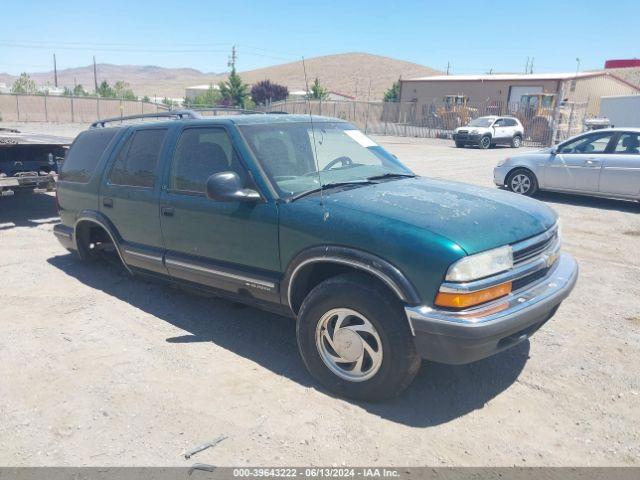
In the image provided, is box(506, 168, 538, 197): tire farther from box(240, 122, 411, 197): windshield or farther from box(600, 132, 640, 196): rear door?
box(240, 122, 411, 197): windshield

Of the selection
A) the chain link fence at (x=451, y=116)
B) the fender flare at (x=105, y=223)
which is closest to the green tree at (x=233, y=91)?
the chain link fence at (x=451, y=116)

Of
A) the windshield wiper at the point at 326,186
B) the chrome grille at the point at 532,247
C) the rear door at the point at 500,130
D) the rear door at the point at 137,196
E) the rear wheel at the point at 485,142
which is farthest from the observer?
the rear door at the point at 500,130

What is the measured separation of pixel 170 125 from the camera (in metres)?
4.54

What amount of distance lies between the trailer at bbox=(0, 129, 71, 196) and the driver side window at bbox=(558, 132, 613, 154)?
9.48 metres

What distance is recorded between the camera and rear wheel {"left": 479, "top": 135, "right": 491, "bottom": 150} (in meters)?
25.0

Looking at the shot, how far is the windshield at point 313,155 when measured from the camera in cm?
381

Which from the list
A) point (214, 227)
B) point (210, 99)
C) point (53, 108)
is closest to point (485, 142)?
point (214, 227)

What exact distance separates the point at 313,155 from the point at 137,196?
5.63ft

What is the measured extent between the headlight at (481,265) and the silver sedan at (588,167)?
7.74 m

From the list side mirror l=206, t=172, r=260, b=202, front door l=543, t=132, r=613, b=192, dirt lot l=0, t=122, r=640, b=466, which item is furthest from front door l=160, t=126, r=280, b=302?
front door l=543, t=132, r=613, b=192

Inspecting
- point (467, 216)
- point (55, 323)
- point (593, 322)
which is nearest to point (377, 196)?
point (467, 216)

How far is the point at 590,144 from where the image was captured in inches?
389

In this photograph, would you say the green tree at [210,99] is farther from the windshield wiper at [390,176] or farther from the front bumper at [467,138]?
the windshield wiper at [390,176]

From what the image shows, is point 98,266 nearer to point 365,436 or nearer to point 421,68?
point 365,436
